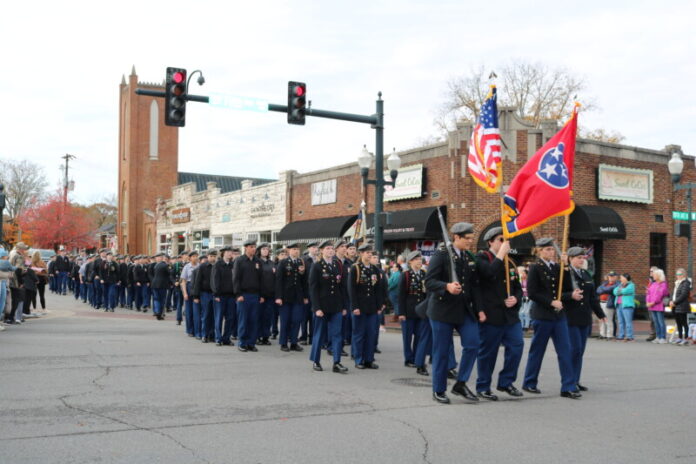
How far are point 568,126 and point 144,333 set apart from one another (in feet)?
33.6

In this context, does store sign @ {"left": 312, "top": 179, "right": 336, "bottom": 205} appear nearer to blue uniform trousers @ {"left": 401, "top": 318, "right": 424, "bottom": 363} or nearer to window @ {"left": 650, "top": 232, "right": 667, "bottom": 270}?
window @ {"left": 650, "top": 232, "right": 667, "bottom": 270}

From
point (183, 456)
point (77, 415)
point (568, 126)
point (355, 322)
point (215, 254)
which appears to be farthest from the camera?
point (215, 254)

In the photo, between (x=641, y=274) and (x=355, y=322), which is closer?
(x=355, y=322)

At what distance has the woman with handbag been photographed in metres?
17.5

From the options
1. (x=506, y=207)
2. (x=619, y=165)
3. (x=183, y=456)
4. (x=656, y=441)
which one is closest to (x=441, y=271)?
(x=506, y=207)

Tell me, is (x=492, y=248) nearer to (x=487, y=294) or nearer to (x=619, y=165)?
(x=487, y=294)

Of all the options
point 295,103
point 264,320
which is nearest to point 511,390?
point 264,320

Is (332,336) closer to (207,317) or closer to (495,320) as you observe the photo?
(495,320)

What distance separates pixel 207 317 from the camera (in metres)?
14.5

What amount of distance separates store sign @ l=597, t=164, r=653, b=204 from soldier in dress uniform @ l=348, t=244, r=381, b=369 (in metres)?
16.7

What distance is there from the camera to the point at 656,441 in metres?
6.43

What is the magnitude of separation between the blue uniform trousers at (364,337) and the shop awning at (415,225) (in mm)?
13466

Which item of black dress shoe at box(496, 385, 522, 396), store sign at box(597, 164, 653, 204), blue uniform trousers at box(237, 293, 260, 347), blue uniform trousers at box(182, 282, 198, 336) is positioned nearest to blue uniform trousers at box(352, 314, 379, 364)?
blue uniform trousers at box(237, 293, 260, 347)

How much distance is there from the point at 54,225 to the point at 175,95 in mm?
60121
